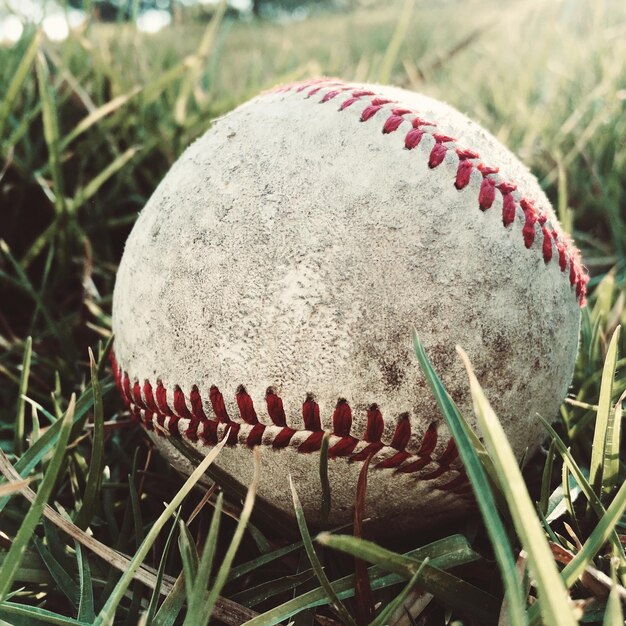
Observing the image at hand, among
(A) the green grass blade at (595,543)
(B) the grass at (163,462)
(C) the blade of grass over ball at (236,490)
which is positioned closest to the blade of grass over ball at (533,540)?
(B) the grass at (163,462)

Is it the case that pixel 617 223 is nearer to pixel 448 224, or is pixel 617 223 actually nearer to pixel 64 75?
pixel 448 224

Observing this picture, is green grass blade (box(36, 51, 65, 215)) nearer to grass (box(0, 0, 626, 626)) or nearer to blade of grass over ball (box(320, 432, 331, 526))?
grass (box(0, 0, 626, 626))

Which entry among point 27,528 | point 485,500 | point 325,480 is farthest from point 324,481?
point 27,528

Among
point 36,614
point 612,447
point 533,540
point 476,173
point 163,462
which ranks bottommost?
point 163,462

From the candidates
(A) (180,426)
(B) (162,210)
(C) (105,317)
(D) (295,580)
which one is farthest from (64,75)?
(D) (295,580)

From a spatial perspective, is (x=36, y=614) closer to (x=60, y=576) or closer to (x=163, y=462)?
(x=60, y=576)

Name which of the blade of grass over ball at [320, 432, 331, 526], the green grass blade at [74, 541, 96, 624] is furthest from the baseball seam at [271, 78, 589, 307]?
the green grass blade at [74, 541, 96, 624]
